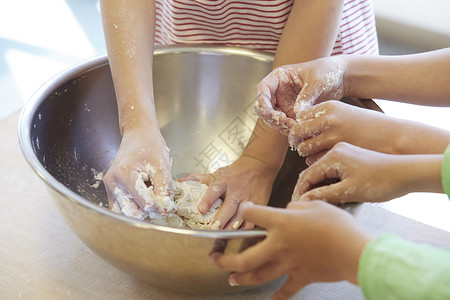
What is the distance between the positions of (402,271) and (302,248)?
0.10 metres

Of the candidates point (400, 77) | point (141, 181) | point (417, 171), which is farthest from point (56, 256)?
point (400, 77)

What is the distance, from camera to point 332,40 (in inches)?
33.3

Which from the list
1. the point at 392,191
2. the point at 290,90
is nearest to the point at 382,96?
the point at 290,90

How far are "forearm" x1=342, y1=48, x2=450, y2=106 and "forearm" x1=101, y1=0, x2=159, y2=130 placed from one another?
0.34 m

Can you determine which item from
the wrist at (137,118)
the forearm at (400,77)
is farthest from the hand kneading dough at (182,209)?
the forearm at (400,77)

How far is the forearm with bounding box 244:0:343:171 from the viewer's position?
816 mm

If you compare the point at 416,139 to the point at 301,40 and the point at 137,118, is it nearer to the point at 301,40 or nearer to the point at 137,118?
the point at 301,40

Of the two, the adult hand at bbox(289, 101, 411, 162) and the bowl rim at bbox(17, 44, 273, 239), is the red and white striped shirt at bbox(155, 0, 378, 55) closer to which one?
the bowl rim at bbox(17, 44, 273, 239)

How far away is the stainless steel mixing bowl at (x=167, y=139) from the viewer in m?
0.54

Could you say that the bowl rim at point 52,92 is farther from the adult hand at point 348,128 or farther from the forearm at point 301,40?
the adult hand at point 348,128

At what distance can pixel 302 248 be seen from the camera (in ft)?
1.59

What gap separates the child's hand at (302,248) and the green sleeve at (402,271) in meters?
0.02

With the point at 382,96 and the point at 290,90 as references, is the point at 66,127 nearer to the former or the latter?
the point at 290,90

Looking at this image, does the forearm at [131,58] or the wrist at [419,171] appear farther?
the forearm at [131,58]
